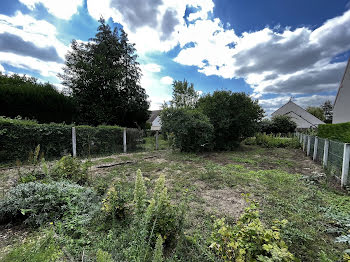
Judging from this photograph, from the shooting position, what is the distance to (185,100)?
2452 cm

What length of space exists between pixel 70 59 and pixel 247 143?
17.0 m

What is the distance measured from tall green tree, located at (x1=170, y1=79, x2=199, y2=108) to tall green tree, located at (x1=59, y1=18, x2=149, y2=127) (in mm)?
8565

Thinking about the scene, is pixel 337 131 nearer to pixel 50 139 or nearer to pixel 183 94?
pixel 50 139

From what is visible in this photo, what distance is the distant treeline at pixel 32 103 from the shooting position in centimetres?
727

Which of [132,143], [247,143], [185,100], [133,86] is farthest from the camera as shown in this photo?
[185,100]

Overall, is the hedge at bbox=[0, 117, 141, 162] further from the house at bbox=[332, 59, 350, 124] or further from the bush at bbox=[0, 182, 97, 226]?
the house at bbox=[332, 59, 350, 124]

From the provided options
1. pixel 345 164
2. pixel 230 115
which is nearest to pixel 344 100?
pixel 230 115

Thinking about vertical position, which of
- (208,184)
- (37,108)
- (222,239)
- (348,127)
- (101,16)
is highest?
(101,16)

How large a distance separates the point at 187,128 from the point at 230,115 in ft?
10.7

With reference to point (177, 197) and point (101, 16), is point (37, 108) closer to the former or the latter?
point (177, 197)

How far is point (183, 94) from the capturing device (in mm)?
24125

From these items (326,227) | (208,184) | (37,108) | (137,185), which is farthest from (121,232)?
(37,108)

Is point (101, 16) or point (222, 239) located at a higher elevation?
point (101, 16)

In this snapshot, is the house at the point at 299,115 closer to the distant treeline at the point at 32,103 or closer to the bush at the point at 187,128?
the bush at the point at 187,128
